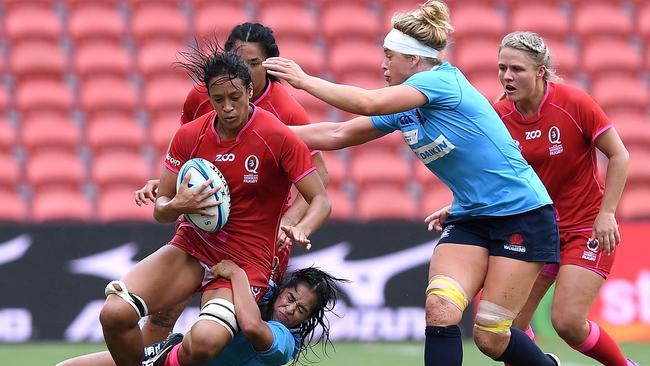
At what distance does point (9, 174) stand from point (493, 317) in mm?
6624

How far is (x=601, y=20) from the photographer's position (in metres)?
13.1

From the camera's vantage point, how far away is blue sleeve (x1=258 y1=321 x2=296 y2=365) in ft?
18.9

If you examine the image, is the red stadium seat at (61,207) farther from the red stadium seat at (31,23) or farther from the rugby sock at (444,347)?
the rugby sock at (444,347)

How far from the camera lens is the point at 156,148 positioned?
11.6 metres

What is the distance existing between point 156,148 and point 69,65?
5.00 feet

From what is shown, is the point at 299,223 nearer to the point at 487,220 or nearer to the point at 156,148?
the point at 487,220

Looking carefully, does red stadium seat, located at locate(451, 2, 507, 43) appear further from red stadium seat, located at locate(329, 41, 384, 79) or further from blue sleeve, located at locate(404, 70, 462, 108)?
Result: blue sleeve, located at locate(404, 70, 462, 108)

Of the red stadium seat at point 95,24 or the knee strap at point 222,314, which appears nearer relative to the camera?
the knee strap at point 222,314

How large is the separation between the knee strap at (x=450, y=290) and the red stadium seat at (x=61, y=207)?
5.76 m

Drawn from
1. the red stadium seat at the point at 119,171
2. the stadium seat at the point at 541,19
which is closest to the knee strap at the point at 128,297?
the red stadium seat at the point at 119,171

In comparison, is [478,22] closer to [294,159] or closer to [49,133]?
[49,133]

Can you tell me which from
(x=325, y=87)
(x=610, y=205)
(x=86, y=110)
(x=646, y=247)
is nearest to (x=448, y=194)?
(x=646, y=247)

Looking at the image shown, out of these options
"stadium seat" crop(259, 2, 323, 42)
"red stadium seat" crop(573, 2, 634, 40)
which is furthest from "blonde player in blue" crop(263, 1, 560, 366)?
"red stadium seat" crop(573, 2, 634, 40)

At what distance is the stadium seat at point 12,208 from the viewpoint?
10812mm
